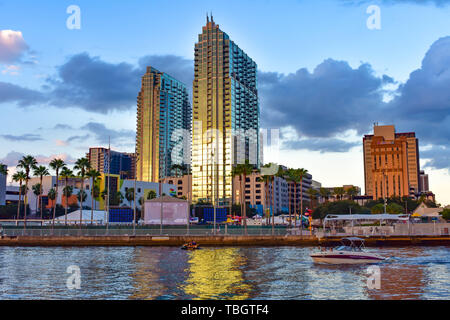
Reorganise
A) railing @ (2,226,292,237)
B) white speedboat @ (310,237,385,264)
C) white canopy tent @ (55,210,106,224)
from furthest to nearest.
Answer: white canopy tent @ (55,210,106,224) < railing @ (2,226,292,237) < white speedboat @ (310,237,385,264)

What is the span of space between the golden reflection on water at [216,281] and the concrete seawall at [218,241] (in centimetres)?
3475

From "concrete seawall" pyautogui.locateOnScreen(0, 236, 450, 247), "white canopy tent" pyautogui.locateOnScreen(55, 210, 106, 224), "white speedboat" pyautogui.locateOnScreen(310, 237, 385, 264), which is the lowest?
"concrete seawall" pyautogui.locateOnScreen(0, 236, 450, 247)

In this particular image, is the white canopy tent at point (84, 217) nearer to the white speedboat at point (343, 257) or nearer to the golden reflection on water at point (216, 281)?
the golden reflection on water at point (216, 281)

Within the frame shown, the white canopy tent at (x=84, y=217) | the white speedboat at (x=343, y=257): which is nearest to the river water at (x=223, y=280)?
the white speedboat at (x=343, y=257)

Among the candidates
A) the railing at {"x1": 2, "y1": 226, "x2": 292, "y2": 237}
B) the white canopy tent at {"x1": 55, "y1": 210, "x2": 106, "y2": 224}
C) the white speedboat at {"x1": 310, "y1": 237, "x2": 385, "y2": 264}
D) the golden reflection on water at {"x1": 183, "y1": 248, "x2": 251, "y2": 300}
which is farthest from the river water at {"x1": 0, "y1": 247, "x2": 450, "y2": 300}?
the white canopy tent at {"x1": 55, "y1": 210, "x2": 106, "y2": 224}

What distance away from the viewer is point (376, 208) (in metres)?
164

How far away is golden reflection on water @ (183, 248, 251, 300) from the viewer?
111 feet

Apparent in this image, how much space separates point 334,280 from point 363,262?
15747 mm

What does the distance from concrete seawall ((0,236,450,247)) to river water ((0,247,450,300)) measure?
105 feet

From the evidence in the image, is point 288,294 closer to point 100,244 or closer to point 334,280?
point 334,280

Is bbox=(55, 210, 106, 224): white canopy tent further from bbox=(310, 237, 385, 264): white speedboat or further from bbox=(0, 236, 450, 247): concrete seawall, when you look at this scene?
bbox=(310, 237, 385, 264): white speedboat

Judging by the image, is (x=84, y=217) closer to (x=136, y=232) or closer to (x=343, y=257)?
(x=136, y=232)
